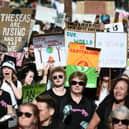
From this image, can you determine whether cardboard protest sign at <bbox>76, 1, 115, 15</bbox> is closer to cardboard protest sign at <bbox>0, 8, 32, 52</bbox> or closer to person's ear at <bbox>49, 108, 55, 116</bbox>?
cardboard protest sign at <bbox>0, 8, 32, 52</bbox>

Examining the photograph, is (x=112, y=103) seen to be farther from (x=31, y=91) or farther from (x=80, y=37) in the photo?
(x=80, y=37)

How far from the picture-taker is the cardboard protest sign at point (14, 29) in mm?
10438

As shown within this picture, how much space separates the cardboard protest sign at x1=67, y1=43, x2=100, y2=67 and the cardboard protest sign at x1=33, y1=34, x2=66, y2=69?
0.83 metres

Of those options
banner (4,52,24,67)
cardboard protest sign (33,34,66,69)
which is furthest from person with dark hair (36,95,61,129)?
banner (4,52,24,67)

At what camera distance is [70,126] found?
7.01 metres

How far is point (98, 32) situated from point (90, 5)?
27.4 ft

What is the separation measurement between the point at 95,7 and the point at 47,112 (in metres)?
11.0

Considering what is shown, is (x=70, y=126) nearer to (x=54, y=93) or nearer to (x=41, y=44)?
(x=54, y=93)

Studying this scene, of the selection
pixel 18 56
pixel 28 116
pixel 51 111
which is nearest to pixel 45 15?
pixel 18 56

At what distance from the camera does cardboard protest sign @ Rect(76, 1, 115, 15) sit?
17.3 metres

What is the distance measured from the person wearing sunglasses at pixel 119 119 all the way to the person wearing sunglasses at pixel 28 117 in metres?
0.72

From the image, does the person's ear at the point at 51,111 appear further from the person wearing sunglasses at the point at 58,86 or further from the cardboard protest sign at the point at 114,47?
the cardboard protest sign at the point at 114,47

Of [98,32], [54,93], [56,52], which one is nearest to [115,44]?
[98,32]

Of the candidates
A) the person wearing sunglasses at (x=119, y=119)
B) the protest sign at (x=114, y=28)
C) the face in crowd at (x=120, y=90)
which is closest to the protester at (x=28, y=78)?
the face in crowd at (x=120, y=90)
